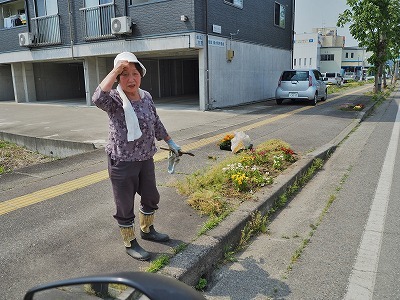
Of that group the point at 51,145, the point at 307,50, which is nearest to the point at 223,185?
the point at 51,145

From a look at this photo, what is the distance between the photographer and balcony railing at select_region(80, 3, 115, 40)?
609 inches

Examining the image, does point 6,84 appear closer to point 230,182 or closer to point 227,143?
point 227,143

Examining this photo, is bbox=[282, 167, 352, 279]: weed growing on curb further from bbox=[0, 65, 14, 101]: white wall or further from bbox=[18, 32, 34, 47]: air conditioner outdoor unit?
bbox=[0, 65, 14, 101]: white wall

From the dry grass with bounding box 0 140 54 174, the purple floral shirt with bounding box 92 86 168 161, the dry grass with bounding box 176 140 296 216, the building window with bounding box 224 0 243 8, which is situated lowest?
the dry grass with bounding box 0 140 54 174

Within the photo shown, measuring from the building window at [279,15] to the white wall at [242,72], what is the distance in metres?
1.72

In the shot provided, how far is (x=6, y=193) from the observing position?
4895 millimetres

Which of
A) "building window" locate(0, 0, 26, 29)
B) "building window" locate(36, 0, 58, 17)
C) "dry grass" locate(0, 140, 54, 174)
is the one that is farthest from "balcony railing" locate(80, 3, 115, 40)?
"dry grass" locate(0, 140, 54, 174)

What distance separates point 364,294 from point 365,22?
21.0m

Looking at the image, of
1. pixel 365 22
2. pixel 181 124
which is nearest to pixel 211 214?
pixel 181 124

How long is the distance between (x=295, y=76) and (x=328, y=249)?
13932 millimetres

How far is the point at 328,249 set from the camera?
3.52 metres

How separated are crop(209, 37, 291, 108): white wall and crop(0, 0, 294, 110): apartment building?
41 millimetres

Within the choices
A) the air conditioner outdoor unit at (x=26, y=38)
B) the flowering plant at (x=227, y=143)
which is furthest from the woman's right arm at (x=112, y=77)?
the air conditioner outdoor unit at (x=26, y=38)

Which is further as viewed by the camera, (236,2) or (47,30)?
(47,30)
